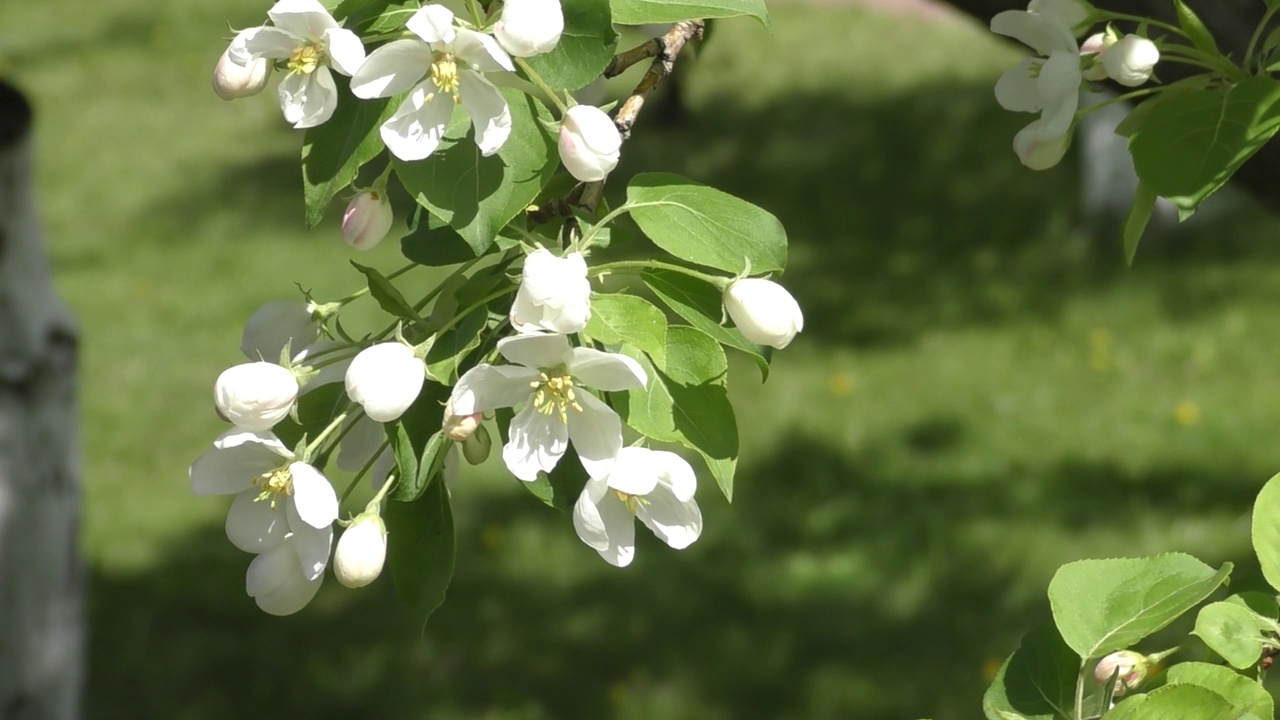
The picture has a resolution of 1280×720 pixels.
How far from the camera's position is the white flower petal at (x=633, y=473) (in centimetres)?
110

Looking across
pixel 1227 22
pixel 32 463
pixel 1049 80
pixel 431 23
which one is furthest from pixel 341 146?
pixel 32 463

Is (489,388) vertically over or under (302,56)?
under

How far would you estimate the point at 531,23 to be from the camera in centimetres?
101

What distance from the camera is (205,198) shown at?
8.01m

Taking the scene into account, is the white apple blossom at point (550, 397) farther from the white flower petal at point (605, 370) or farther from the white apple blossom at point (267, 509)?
the white apple blossom at point (267, 509)

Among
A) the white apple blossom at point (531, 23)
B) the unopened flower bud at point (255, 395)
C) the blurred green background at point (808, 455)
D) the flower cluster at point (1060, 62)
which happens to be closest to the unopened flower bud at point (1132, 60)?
the flower cluster at point (1060, 62)

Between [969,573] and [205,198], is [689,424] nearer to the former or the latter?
[969,573]

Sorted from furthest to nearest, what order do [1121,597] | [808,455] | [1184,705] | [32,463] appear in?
[808,455]
[32,463]
[1121,597]
[1184,705]

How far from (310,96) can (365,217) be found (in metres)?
Answer: 0.19

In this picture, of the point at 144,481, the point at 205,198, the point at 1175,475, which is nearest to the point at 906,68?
the point at 205,198

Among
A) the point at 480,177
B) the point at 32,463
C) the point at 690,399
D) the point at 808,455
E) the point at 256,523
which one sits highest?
the point at 480,177

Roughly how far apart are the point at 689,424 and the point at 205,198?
24.3 ft

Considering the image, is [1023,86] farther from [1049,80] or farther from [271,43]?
[271,43]

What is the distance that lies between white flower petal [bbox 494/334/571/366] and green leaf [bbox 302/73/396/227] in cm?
19
